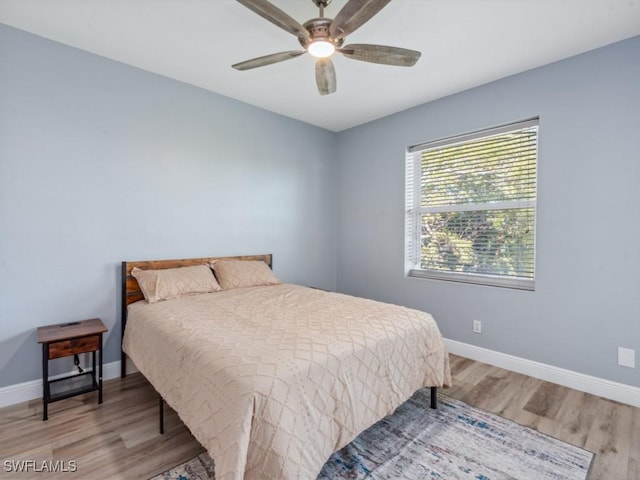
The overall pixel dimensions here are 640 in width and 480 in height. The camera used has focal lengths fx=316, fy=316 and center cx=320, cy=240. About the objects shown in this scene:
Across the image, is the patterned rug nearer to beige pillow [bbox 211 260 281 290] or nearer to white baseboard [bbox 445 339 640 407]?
white baseboard [bbox 445 339 640 407]

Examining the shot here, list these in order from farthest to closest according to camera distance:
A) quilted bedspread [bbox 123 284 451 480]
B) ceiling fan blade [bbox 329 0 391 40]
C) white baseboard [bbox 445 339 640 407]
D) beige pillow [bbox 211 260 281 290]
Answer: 1. beige pillow [bbox 211 260 281 290]
2. white baseboard [bbox 445 339 640 407]
3. ceiling fan blade [bbox 329 0 391 40]
4. quilted bedspread [bbox 123 284 451 480]

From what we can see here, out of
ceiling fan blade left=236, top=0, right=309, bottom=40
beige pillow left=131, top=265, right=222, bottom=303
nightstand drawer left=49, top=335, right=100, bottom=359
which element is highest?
ceiling fan blade left=236, top=0, right=309, bottom=40

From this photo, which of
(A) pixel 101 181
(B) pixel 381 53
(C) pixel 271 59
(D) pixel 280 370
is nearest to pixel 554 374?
(D) pixel 280 370

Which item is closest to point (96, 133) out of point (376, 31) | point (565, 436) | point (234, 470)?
point (376, 31)

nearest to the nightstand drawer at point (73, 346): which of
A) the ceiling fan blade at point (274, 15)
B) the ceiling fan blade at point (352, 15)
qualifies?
the ceiling fan blade at point (274, 15)

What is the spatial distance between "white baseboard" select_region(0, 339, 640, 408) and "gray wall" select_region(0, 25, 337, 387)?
3.6 inches

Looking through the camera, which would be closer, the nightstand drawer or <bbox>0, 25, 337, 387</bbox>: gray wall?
the nightstand drawer

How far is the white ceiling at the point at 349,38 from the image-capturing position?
1.97 meters

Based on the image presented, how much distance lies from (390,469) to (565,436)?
3.77ft

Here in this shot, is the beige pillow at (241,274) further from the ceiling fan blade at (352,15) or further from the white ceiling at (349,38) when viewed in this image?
the ceiling fan blade at (352,15)

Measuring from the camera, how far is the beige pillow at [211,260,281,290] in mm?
3049

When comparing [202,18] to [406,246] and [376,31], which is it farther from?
[406,246]

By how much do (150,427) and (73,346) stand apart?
784 mm

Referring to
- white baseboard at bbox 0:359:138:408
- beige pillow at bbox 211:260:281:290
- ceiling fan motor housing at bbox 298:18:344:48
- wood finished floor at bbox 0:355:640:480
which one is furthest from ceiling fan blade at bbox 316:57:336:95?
white baseboard at bbox 0:359:138:408
